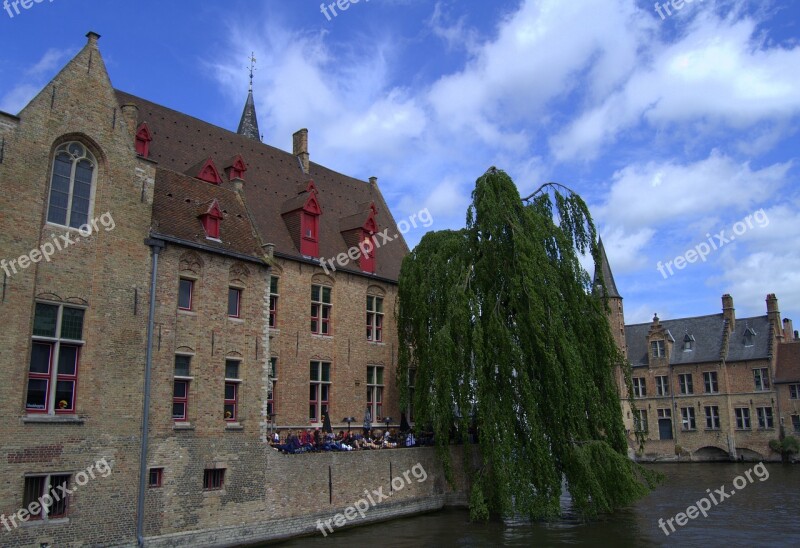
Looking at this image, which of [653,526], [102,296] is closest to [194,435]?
[102,296]

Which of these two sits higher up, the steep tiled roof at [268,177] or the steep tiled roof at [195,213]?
the steep tiled roof at [268,177]

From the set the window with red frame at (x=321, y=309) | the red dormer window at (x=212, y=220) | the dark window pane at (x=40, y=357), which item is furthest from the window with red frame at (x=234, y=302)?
the window with red frame at (x=321, y=309)

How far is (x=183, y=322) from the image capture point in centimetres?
1539

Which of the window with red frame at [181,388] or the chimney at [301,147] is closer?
the window with red frame at [181,388]

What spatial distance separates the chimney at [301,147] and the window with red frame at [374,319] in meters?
6.30

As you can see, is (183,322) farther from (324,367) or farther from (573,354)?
(573,354)

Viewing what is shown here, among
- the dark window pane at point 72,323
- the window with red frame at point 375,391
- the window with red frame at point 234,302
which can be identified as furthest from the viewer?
the window with red frame at point 375,391

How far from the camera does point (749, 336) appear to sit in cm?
4309

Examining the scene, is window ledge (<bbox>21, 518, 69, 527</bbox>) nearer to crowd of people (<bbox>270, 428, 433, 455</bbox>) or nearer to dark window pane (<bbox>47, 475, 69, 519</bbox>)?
dark window pane (<bbox>47, 475, 69, 519</bbox>)

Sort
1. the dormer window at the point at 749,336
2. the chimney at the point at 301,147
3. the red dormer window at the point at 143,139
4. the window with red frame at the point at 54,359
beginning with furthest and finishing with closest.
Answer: the dormer window at the point at 749,336 → the chimney at the point at 301,147 → the red dormer window at the point at 143,139 → the window with red frame at the point at 54,359

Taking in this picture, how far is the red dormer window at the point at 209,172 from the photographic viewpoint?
21.0 m

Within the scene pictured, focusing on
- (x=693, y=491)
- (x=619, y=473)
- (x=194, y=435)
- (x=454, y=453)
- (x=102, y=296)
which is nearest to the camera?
(x=102, y=296)

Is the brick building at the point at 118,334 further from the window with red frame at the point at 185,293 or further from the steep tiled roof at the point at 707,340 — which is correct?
the steep tiled roof at the point at 707,340

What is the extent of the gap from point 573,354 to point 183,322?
9617 mm
